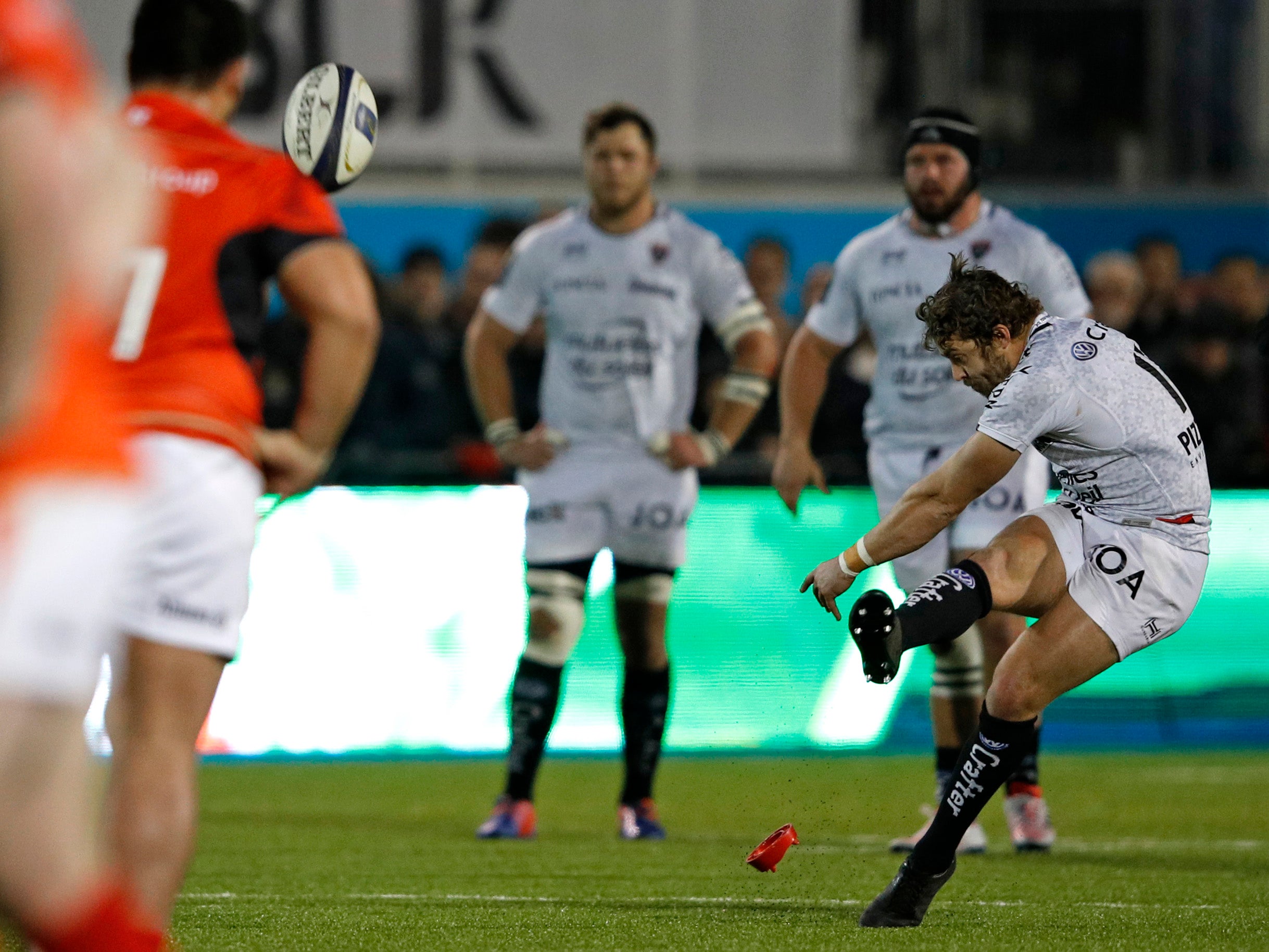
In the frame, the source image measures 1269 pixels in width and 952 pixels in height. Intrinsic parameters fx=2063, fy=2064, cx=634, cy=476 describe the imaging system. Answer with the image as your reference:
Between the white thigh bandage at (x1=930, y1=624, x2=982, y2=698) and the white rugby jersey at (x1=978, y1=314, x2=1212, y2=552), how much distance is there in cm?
192

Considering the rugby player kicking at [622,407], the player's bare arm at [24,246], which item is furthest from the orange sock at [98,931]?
the rugby player kicking at [622,407]

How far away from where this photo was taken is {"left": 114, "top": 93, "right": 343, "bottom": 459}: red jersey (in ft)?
12.4

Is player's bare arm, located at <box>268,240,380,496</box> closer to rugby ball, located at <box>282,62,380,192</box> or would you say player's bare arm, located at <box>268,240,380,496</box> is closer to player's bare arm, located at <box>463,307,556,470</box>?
rugby ball, located at <box>282,62,380,192</box>

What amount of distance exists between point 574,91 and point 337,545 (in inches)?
292

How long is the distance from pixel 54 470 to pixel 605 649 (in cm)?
851

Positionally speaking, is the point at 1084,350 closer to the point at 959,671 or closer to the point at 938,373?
the point at 938,373

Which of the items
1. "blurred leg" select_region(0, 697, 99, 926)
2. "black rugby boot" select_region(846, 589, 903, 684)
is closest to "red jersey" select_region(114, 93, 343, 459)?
→ "blurred leg" select_region(0, 697, 99, 926)

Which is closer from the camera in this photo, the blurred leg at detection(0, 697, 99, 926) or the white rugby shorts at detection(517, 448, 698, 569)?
the blurred leg at detection(0, 697, 99, 926)

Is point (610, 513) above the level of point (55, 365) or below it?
below

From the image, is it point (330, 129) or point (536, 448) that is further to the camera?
point (536, 448)

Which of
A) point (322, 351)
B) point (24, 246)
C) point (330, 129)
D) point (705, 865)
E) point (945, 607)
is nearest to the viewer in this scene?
point (24, 246)

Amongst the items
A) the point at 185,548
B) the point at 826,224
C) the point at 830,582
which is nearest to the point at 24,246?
the point at 185,548

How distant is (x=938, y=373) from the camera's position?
7.82m

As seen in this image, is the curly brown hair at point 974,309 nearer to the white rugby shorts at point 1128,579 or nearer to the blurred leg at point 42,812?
the white rugby shorts at point 1128,579
